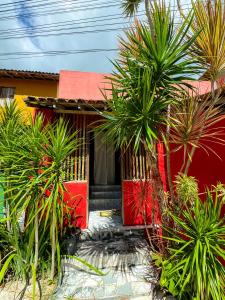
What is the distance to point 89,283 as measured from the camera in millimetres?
4066

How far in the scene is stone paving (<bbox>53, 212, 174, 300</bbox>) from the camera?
3.83m

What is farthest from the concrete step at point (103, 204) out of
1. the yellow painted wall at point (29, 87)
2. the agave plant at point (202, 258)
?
the yellow painted wall at point (29, 87)

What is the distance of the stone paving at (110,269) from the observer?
151 inches

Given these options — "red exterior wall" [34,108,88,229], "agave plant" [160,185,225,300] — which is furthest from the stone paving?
"agave plant" [160,185,225,300]

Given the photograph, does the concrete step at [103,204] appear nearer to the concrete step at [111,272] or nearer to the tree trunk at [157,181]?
the concrete step at [111,272]

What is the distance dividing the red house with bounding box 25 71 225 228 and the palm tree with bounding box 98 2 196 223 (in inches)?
27.2

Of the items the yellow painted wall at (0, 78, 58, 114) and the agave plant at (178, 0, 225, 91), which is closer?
the agave plant at (178, 0, 225, 91)

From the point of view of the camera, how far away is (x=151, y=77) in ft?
12.0

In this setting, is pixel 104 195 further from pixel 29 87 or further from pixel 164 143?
pixel 29 87

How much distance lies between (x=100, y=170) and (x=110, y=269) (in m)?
4.45

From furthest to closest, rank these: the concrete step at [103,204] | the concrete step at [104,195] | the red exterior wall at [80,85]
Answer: the red exterior wall at [80,85]
the concrete step at [104,195]
the concrete step at [103,204]

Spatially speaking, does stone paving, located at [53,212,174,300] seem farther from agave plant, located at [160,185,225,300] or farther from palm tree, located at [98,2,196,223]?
palm tree, located at [98,2,196,223]

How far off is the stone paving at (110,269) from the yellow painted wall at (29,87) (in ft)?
33.9

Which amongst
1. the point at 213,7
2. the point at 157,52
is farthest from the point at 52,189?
the point at 213,7
